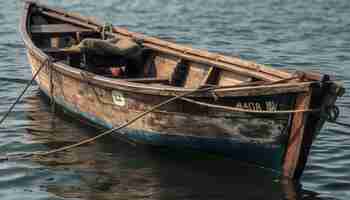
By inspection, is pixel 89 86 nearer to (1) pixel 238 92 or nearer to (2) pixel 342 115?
(1) pixel 238 92

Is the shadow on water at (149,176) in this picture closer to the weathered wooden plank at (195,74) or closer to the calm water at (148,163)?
the calm water at (148,163)

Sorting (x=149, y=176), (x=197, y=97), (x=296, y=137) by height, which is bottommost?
(x=149, y=176)

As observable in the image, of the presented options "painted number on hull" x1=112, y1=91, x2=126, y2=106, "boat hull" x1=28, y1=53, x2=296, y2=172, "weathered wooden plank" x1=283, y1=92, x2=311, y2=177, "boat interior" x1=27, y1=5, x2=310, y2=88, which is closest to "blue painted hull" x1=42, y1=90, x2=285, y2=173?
"boat hull" x1=28, y1=53, x2=296, y2=172

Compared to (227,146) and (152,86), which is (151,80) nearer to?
(152,86)

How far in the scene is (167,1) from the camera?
1154 inches

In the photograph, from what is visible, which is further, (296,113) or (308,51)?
(308,51)

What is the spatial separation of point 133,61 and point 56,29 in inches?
117

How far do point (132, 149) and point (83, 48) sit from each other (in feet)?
8.50

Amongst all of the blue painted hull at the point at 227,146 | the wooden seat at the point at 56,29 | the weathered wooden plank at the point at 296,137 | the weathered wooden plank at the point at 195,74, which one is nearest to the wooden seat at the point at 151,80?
the weathered wooden plank at the point at 195,74

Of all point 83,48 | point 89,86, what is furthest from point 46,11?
point 89,86

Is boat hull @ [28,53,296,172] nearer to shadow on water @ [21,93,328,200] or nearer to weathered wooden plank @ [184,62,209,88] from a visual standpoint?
shadow on water @ [21,93,328,200]

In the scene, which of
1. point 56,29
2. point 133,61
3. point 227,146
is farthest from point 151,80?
point 56,29

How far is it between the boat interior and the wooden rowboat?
0.06 feet

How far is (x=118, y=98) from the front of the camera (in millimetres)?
10773
